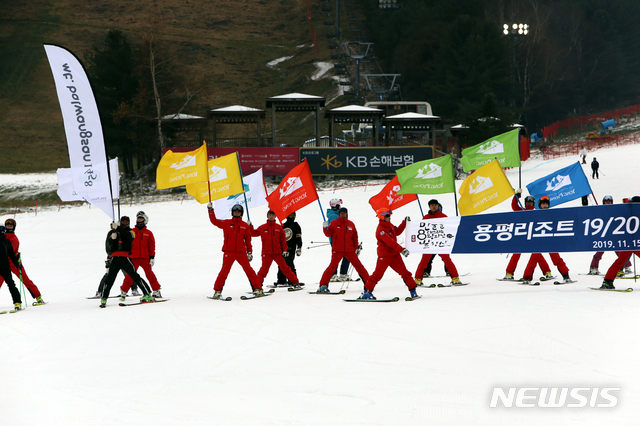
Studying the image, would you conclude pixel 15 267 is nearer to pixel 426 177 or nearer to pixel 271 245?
pixel 271 245

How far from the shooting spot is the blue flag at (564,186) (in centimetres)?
1245

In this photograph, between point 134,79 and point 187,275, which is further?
point 134,79

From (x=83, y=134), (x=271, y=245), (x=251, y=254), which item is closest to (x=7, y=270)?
(x=83, y=134)

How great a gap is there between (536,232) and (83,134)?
855 centimetres

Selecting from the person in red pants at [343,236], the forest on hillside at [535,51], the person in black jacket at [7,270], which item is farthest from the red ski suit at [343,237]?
the forest on hillside at [535,51]

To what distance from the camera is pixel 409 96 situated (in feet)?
224

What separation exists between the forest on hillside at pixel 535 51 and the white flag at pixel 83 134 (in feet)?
164

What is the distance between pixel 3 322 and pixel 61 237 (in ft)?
43.8

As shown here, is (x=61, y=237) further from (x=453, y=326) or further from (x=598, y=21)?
(x=598, y=21)

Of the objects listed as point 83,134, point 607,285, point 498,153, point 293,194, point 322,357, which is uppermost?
point 83,134

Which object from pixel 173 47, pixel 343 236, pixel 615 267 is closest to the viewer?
pixel 615 267

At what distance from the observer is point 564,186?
496 inches

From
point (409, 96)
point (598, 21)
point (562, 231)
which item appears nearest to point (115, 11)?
point (409, 96)

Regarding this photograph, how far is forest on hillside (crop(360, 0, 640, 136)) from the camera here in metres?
59.7
